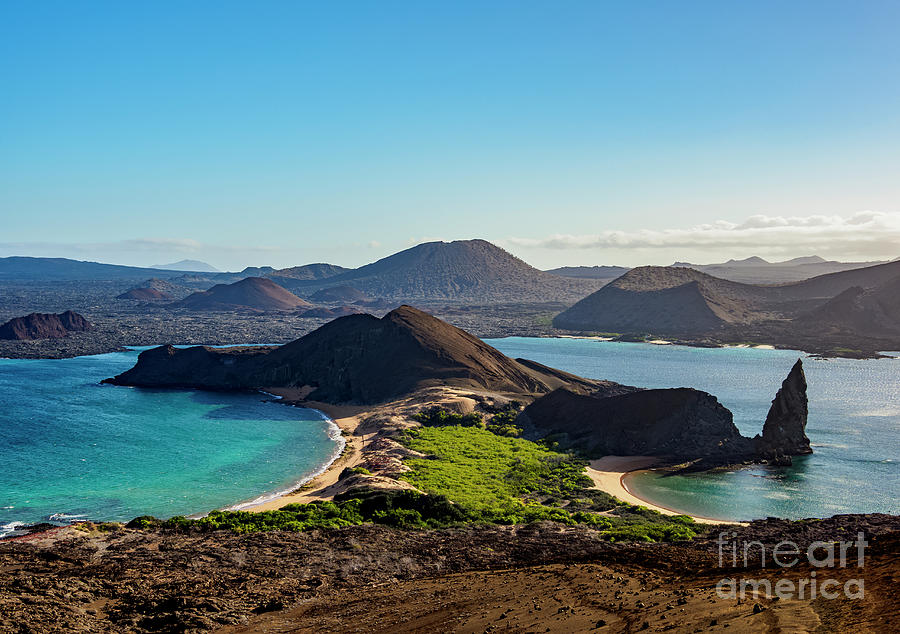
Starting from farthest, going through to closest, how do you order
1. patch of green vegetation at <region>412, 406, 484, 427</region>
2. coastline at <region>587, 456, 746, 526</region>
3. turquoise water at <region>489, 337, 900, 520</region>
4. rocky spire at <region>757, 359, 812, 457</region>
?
1. patch of green vegetation at <region>412, 406, 484, 427</region>
2. rocky spire at <region>757, 359, 812, 457</region>
3. turquoise water at <region>489, 337, 900, 520</region>
4. coastline at <region>587, 456, 746, 526</region>

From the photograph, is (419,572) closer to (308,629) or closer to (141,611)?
(308,629)

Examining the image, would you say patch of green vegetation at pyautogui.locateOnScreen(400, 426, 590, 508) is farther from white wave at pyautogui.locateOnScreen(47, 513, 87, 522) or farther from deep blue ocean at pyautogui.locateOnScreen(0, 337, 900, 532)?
white wave at pyautogui.locateOnScreen(47, 513, 87, 522)

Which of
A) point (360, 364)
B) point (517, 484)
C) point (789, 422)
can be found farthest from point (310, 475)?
point (789, 422)

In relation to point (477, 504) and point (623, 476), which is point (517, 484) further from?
point (623, 476)

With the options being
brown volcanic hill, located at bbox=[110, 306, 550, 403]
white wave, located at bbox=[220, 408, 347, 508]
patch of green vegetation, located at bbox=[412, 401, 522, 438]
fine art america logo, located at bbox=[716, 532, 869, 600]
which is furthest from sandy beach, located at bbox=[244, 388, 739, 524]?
fine art america logo, located at bbox=[716, 532, 869, 600]

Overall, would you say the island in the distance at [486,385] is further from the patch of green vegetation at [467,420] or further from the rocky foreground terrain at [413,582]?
the rocky foreground terrain at [413,582]
